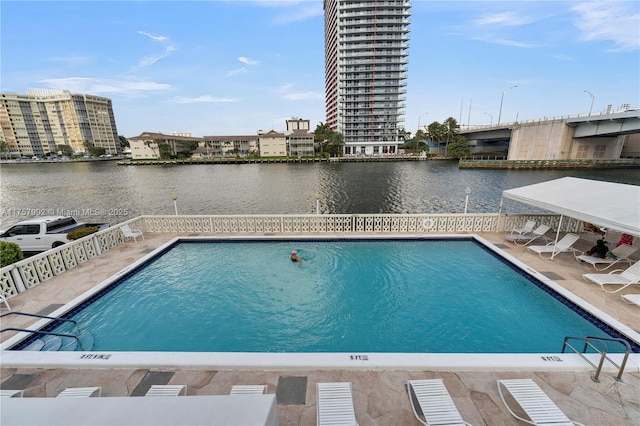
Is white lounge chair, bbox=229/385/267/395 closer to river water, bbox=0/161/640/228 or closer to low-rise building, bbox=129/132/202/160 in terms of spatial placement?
river water, bbox=0/161/640/228

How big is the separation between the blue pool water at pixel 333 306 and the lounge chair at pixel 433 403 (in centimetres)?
206

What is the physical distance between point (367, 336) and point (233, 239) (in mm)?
8511

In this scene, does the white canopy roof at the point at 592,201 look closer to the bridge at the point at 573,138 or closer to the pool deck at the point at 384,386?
the pool deck at the point at 384,386

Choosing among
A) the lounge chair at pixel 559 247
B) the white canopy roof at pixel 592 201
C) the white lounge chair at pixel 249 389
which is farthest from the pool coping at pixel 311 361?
the lounge chair at pixel 559 247

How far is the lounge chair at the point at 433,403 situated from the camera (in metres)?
3.79

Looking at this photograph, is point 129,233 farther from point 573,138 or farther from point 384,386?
point 573,138

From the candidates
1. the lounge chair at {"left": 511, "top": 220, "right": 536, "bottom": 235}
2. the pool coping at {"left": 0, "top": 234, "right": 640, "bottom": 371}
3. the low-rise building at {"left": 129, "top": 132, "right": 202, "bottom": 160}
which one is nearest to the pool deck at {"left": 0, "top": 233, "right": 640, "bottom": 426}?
the pool coping at {"left": 0, "top": 234, "right": 640, "bottom": 371}

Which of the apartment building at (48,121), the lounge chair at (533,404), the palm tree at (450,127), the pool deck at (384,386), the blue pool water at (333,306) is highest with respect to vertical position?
the apartment building at (48,121)

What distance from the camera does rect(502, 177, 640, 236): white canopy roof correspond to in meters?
7.71

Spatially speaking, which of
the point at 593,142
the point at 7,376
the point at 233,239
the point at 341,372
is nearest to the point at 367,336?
the point at 341,372

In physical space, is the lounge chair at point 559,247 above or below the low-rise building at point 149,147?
below

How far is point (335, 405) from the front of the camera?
393cm

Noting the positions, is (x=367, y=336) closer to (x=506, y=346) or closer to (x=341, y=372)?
(x=341, y=372)

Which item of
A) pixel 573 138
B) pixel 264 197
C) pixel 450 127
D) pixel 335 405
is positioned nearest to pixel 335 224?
pixel 335 405
